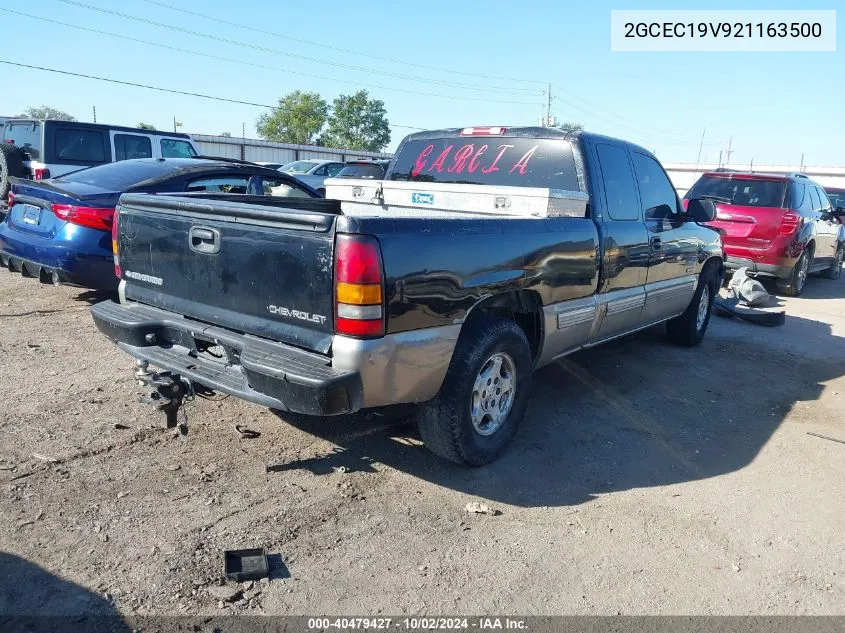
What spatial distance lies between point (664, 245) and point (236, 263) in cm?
381

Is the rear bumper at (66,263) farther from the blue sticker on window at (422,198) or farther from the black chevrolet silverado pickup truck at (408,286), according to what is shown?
the blue sticker on window at (422,198)

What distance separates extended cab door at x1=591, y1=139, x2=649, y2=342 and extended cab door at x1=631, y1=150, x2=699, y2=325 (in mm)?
166

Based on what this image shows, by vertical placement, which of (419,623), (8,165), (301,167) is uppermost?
(301,167)

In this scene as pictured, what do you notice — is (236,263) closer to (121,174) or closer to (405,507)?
(405,507)

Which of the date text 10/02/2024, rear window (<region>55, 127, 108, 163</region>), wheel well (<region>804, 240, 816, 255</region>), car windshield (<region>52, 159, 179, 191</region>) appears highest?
rear window (<region>55, 127, 108, 163</region>)

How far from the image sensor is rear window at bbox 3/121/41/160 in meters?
10.1

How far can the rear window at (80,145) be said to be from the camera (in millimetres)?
10166

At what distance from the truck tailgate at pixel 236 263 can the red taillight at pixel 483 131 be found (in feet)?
7.70

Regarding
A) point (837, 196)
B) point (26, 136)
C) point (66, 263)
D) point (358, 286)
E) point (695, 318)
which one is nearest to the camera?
point (358, 286)

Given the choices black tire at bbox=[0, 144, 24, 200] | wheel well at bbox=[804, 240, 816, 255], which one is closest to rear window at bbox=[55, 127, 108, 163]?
black tire at bbox=[0, 144, 24, 200]

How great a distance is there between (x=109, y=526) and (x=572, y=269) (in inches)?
118

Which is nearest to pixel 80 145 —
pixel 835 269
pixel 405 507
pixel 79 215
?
pixel 79 215

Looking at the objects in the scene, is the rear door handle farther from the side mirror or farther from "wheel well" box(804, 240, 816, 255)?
"wheel well" box(804, 240, 816, 255)

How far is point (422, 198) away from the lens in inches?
194
